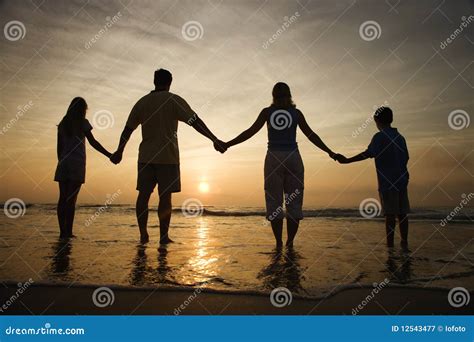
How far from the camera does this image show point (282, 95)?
16.9 ft

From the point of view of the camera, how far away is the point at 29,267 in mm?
3732

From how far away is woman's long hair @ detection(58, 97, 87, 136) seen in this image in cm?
601

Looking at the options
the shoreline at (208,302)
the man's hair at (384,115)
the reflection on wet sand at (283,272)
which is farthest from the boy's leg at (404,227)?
the shoreline at (208,302)

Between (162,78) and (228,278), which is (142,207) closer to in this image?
(162,78)

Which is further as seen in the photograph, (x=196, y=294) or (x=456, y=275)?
Result: (x=456, y=275)

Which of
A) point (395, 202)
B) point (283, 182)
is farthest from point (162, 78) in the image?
point (395, 202)

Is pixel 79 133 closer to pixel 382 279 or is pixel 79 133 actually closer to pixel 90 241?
pixel 90 241

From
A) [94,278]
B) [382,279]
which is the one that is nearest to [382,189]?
[382,279]

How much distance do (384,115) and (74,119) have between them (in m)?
4.90

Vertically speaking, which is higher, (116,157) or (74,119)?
(74,119)

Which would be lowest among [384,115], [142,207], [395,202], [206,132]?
[142,207]

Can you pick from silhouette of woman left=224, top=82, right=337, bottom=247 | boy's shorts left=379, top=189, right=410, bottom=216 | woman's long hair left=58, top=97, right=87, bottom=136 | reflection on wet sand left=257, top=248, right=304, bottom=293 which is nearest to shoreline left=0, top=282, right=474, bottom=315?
reflection on wet sand left=257, top=248, right=304, bottom=293

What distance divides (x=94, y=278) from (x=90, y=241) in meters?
2.66

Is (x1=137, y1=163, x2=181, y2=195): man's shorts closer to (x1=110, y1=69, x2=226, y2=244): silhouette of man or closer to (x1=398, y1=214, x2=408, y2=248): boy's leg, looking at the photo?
(x1=110, y1=69, x2=226, y2=244): silhouette of man
